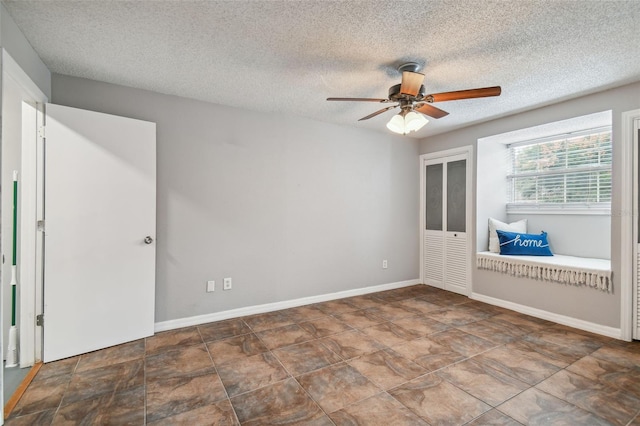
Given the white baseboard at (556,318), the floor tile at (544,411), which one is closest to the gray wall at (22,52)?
the floor tile at (544,411)

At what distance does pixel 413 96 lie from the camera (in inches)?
92.7

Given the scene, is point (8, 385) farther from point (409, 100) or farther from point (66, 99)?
point (409, 100)

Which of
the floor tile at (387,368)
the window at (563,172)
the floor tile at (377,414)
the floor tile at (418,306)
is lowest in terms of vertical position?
the floor tile at (377,414)

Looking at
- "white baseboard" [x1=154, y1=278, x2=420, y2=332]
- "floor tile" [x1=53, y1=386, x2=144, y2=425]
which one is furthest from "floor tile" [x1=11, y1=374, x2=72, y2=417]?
"white baseboard" [x1=154, y1=278, x2=420, y2=332]

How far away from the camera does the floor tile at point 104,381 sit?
6.40ft

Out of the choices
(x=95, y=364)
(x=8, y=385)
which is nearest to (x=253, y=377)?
(x=95, y=364)

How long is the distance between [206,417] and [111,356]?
1.25 meters

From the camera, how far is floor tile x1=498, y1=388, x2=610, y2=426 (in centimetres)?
170

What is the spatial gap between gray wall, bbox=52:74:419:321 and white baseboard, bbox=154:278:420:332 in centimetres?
6

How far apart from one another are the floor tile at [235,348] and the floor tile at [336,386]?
23.7 inches

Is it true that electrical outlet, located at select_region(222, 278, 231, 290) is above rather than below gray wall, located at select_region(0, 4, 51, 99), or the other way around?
below

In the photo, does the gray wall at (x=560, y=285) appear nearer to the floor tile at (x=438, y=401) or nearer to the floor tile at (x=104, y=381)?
the floor tile at (x=438, y=401)

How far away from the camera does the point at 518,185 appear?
432 cm

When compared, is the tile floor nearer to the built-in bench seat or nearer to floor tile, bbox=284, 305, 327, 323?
floor tile, bbox=284, 305, 327, 323
